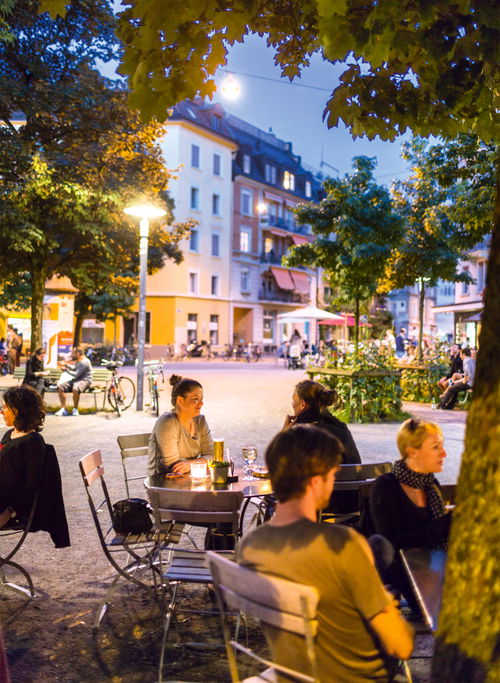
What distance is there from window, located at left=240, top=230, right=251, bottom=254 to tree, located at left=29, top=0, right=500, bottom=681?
161ft

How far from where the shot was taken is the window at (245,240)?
5422 cm

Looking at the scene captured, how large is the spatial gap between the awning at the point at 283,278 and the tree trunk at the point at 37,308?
41.2m

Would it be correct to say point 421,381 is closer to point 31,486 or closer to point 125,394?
point 125,394

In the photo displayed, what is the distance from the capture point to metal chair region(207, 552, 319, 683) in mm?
2104

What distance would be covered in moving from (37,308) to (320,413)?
12.8 m

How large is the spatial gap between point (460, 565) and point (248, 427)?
11.2m

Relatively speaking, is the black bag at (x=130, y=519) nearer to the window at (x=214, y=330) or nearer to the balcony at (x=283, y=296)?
the window at (x=214, y=330)

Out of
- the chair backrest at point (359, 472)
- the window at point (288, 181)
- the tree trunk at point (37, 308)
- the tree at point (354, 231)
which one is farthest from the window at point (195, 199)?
the chair backrest at point (359, 472)

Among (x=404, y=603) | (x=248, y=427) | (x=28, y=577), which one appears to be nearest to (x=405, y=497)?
(x=404, y=603)

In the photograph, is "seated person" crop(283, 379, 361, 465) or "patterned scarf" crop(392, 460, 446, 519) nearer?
"patterned scarf" crop(392, 460, 446, 519)

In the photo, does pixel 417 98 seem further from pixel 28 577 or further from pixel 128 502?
pixel 28 577

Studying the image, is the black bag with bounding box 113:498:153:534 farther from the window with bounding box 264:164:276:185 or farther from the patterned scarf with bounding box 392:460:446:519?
the window with bounding box 264:164:276:185

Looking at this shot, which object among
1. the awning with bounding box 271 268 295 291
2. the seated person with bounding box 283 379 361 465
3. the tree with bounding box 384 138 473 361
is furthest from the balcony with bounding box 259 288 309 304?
the seated person with bounding box 283 379 361 465

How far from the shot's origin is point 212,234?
50594mm
